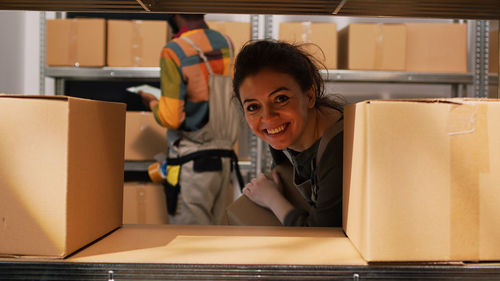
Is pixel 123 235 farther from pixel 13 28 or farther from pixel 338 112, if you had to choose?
pixel 13 28

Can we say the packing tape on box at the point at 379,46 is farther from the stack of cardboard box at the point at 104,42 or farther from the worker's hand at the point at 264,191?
the worker's hand at the point at 264,191

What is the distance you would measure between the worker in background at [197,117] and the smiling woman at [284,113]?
0.94m

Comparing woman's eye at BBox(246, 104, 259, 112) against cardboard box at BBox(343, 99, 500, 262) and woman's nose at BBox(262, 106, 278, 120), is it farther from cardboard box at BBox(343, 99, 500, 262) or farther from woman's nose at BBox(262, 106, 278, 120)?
cardboard box at BBox(343, 99, 500, 262)

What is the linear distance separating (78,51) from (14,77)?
61 cm

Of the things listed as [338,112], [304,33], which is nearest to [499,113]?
[338,112]

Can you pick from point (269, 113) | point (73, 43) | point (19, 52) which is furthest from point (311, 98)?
point (19, 52)

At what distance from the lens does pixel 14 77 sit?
318 centimetres

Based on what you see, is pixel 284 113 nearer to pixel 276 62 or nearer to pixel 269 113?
pixel 269 113

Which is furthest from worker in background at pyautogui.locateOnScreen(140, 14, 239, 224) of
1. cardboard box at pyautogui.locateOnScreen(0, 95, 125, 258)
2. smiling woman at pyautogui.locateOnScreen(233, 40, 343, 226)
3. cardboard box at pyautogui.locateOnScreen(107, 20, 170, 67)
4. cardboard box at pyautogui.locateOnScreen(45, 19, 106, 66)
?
cardboard box at pyautogui.locateOnScreen(0, 95, 125, 258)

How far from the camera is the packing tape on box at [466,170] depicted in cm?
72

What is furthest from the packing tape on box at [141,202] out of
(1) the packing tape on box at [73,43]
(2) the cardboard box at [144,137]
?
(1) the packing tape on box at [73,43]

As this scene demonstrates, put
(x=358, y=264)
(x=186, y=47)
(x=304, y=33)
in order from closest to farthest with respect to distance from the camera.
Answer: (x=358, y=264) → (x=186, y=47) → (x=304, y=33)

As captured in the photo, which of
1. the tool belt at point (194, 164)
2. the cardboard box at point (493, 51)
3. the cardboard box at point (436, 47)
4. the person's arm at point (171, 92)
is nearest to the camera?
the person's arm at point (171, 92)

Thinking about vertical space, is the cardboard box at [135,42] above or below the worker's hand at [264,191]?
above
